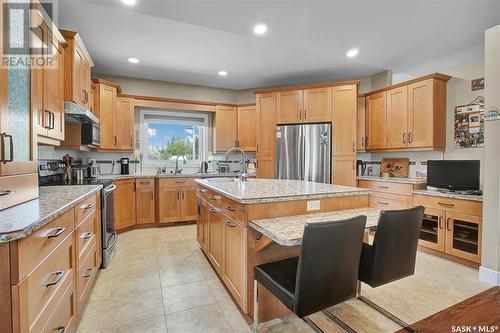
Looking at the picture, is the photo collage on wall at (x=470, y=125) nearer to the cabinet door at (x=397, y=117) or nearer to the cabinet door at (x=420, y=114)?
the cabinet door at (x=420, y=114)

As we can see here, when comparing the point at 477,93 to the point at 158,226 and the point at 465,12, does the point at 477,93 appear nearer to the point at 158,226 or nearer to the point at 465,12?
the point at 465,12

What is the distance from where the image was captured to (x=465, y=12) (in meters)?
2.50

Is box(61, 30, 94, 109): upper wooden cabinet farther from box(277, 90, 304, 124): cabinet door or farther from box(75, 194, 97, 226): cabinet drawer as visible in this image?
box(277, 90, 304, 124): cabinet door

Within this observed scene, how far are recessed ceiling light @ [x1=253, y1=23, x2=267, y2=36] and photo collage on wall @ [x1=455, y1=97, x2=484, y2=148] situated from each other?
9.29 ft

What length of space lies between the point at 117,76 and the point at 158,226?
2.70 metres

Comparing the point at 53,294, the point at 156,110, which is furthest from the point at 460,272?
the point at 156,110

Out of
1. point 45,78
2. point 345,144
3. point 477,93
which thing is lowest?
point 345,144

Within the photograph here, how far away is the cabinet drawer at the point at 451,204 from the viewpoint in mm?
2715

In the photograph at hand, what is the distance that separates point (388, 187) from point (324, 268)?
118 inches

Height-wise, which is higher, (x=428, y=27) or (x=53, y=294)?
(x=428, y=27)

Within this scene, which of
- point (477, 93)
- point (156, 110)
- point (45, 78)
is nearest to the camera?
point (45, 78)

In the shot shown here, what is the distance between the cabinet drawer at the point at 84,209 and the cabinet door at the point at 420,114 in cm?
408

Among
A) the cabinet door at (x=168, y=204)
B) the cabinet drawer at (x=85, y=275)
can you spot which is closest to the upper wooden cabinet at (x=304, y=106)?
the cabinet door at (x=168, y=204)

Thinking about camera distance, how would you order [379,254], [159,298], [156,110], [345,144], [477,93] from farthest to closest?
[156,110]
[345,144]
[477,93]
[159,298]
[379,254]
